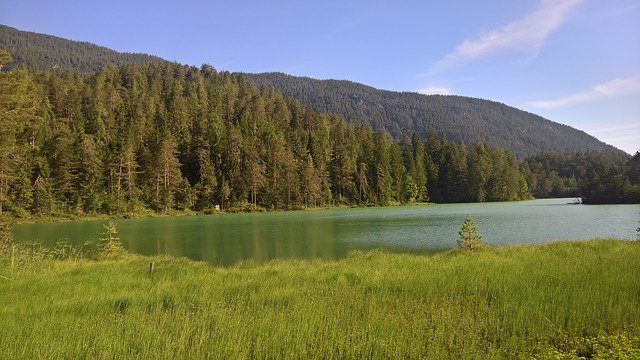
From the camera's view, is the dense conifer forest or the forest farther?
the dense conifer forest

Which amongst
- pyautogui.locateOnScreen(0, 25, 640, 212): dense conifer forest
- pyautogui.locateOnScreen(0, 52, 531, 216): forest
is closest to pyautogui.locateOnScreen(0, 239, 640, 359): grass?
pyautogui.locateOnScreen(0, 52, 531, 216): forest

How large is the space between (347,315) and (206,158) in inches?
3763

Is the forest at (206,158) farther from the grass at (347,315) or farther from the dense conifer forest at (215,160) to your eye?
the grass at (347,315)

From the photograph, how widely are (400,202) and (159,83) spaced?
9703 centimetres

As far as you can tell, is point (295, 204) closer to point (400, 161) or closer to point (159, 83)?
point (400, 161)

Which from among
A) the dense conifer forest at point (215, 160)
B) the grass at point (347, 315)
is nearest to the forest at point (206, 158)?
the dense conifer forest at point (215, 160)

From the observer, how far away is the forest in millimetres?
81875

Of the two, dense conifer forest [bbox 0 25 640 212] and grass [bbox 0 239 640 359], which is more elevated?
dense conifer forest [bbox 0 25 640 212]

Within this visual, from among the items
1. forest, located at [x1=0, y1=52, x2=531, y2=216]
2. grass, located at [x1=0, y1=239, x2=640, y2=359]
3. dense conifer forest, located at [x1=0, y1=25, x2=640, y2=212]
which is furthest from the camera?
dense conifer forest, located at [x1=0, y1=25, x2=640, y2=212]

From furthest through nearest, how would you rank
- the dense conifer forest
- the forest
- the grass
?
the dense conifer forest < the forest < the grass

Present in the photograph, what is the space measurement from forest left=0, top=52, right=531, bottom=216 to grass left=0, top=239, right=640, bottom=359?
5613 cm

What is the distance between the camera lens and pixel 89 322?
30.8 ft

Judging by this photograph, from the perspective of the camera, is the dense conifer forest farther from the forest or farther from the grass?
the grass

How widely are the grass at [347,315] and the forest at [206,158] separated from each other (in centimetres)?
5613
